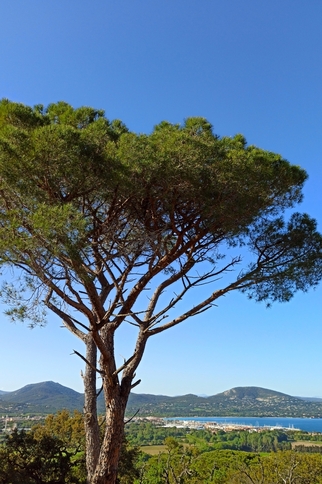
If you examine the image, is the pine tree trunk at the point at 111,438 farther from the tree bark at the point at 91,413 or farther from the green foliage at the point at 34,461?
the green foliage at the point at 34,461

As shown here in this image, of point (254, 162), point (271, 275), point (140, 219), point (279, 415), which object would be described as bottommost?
point (279, 415)

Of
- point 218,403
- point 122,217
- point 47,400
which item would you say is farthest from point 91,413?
point 218,403

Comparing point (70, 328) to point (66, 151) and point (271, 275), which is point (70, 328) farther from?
point (271, 275)

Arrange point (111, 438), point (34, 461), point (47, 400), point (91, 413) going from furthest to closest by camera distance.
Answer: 1. point (47, 400)
2. point (34, 461)
3. point (91, 413)
4. point (111, 438)

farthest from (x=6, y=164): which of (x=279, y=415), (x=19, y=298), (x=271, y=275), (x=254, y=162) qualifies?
(x=279, y=415)

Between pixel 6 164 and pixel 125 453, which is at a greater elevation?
pixel 6 164

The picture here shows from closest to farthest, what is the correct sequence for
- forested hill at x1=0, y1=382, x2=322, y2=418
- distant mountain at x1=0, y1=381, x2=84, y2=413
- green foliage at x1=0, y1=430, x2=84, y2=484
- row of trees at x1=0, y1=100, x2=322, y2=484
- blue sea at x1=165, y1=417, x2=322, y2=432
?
row of trees at x1=0, y1=100, x2=322, y2=484 → green foliage at x1=0, y1=430, x2=84, y2=484 → distant mountain at x1=0, y1=381, x2=84, y2=413 → blue sea at x1=165, y1=417, x2=322, y2=432 → forested hill at x1=0, y1=382, x2=322, y2=418

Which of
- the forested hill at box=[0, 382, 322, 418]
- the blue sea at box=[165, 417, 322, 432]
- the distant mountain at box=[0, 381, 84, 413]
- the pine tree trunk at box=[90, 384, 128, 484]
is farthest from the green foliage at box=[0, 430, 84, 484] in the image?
the blue sea at box=[165, 417, 322, 432]

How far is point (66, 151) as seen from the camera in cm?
372

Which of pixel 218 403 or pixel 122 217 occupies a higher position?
pixel 122 217

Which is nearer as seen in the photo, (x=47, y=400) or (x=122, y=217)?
(x=122, y=217)

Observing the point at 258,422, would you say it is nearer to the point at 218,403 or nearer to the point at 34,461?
the point at 218,403

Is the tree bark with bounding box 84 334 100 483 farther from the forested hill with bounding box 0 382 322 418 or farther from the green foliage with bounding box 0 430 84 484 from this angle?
the forested hill with bounding box 0 382 322 418

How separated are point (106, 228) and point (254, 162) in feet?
6.05
